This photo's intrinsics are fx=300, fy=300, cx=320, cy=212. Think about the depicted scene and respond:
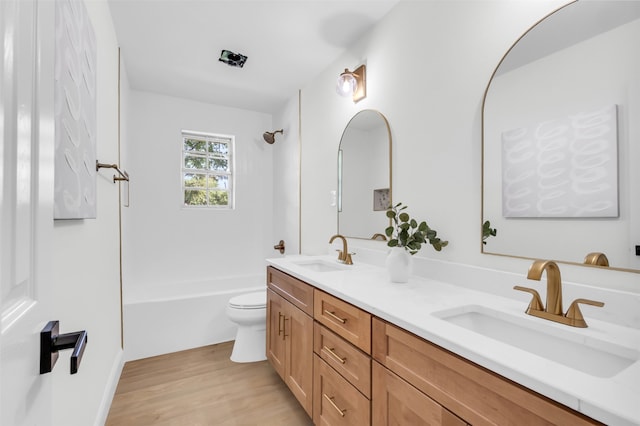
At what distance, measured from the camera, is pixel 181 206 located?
3.32m

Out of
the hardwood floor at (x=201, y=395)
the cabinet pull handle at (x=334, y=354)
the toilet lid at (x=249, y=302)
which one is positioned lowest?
the hardwood floor at (x=201, y=395)

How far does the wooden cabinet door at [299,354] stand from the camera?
157 centimetres

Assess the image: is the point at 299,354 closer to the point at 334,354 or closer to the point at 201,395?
the point at 334,354

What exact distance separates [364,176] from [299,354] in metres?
1.20

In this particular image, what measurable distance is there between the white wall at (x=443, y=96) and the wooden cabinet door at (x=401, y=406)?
0.66m

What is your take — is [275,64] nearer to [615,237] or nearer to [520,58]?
[520,58]

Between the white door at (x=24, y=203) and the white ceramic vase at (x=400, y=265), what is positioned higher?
the white door at (x=24, y=203)

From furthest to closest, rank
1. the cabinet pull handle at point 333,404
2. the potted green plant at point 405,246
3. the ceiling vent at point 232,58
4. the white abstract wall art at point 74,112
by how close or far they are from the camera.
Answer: the ceiling vent at point 232,58 → the potted green plant at point 405,246 → the cabinet pull handle at point 333,404 → the white abstract wall art at point 74,112

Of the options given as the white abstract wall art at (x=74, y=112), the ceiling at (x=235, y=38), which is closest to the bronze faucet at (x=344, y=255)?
the ceiling at (x=235, y=38)

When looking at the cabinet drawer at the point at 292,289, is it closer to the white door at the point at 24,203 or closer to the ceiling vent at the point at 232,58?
the white door at the point at 24,203

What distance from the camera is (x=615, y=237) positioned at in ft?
3.13

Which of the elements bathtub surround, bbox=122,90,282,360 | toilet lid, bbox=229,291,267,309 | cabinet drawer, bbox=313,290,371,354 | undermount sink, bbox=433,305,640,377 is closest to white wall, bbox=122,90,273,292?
bathtub surround, bbox=122,90,282,360

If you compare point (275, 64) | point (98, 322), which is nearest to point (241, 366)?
point (98, 322)

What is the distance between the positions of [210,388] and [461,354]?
1887 millimetres
